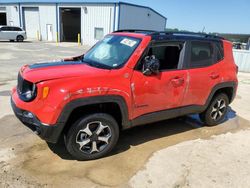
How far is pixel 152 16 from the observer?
31.0 meters

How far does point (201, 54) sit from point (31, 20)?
32102mm

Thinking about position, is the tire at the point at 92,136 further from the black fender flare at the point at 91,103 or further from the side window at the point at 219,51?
the side window at the point at 219,51

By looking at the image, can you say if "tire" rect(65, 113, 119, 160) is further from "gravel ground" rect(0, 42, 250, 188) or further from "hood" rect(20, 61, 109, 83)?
"hood" rect(20, 61, 109, 83)

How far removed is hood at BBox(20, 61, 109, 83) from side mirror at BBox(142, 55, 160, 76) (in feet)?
2.01

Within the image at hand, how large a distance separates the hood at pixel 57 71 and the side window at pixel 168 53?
1052 millimetres

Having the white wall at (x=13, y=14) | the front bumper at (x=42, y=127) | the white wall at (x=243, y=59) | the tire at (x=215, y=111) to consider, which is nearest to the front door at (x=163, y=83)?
the tire at (x=215, y=111)

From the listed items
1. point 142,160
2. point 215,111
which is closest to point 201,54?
point 215,111

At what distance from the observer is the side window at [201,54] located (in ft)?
14.2

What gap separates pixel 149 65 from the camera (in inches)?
142

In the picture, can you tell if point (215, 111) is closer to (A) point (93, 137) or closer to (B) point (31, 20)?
(A) point (93, 137)

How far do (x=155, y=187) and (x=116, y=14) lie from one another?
2339 centimetres

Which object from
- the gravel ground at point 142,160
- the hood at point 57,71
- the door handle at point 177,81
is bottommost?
the gravel ground at point 142,160

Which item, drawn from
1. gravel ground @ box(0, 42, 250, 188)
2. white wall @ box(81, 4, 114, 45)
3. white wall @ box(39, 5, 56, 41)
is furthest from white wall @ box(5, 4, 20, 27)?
gravel ground @ box(0, 42, 250, 188)

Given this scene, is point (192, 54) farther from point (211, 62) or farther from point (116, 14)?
point (116, 14)
